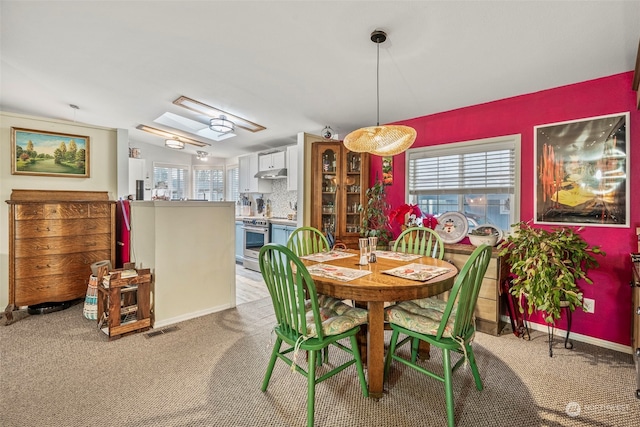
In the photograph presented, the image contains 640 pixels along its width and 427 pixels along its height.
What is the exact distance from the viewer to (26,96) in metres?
3.83

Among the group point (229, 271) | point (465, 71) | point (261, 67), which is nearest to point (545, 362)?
point (465, 71)

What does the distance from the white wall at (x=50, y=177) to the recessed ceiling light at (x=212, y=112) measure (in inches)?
42.0

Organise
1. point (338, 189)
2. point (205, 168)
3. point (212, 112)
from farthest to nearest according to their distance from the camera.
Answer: point (205, 168)
point (338, 189)
point (212, 112)

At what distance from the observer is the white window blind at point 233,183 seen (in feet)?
22.5

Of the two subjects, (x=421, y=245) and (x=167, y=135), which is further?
(x=167, y=135)

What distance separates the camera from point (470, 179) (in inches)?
130

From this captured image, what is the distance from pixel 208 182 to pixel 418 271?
6132 mm

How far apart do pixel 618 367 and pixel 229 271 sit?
11.3 feet

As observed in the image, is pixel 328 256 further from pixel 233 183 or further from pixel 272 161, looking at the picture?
pixel 233 183

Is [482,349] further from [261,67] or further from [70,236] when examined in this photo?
[70,236]

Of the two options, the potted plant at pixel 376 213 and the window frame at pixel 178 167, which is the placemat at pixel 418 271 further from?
the window frame at pixel 178 167

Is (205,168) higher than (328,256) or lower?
higher

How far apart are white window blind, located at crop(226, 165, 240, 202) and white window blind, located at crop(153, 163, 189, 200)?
92cm

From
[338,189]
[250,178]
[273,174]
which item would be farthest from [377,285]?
[250,178]
